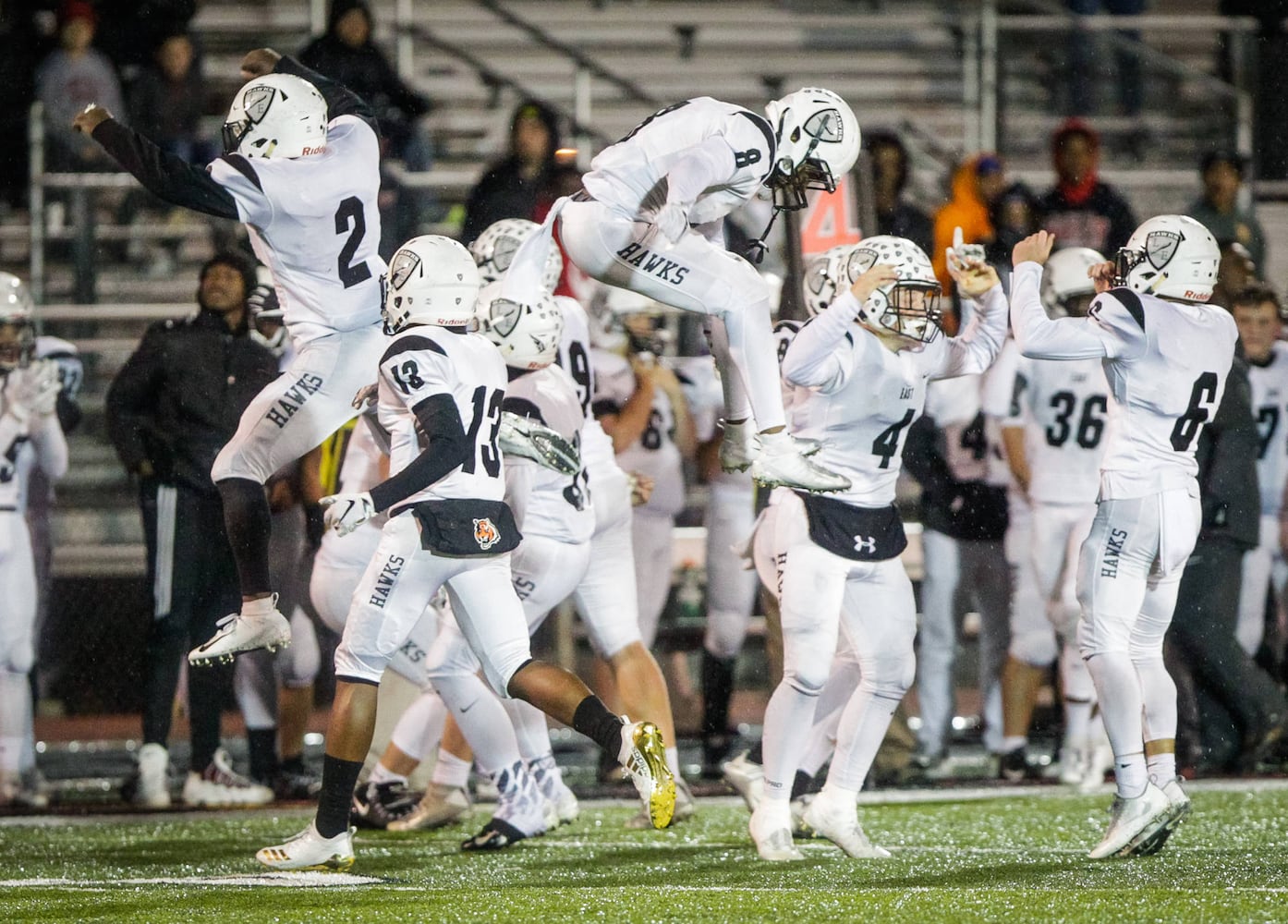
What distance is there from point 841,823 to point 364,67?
18.6ft

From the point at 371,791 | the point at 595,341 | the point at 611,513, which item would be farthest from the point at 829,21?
the point at 371,791

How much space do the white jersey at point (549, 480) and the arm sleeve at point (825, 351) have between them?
0.97m

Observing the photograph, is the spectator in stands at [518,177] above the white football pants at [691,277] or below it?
above

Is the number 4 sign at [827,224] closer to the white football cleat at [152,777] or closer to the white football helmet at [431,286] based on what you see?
the white football helmet at [431,286]

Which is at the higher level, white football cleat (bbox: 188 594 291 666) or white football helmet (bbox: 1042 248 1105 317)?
white football helmet (bbox: 1042 248 1105 317)

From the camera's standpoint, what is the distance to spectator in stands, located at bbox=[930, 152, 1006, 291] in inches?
396

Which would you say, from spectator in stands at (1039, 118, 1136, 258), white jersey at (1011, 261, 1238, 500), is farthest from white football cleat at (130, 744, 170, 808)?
spectator in stands at (1039, 118, 1136, 258)

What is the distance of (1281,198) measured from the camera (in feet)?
37.1

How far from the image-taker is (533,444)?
6.43 m

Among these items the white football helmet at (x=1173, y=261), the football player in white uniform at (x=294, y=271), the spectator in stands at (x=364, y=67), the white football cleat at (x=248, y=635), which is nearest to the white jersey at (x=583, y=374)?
the football player in white uniform at (x=294, y=271)

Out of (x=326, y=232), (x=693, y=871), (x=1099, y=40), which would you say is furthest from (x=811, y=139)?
(x=1099, y=40)

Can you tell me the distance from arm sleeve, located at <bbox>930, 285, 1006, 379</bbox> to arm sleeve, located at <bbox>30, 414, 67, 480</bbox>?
3.55 meters

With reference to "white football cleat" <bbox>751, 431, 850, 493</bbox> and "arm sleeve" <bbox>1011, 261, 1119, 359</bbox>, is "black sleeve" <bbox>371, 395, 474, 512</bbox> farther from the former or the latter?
"arm sleeve" <bbox>1011, 261, 1119, 359</bbox>

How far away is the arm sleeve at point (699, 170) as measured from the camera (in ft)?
19.1
